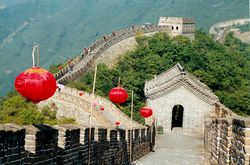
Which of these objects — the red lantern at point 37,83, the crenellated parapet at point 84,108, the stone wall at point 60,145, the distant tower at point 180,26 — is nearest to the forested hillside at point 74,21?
the distant tower at point 180,26

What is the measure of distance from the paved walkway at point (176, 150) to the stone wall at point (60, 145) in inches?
163

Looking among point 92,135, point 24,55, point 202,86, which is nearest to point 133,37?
point 202,86

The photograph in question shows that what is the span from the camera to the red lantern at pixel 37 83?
32.3ft

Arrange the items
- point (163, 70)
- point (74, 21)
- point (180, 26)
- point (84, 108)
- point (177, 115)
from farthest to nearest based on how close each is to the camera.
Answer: point (74, 21), point (180, 26), point (163, 70), point (177, 115), point (84, 108)

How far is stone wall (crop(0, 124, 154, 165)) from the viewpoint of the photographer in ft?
24.2

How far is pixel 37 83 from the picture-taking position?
982 cm

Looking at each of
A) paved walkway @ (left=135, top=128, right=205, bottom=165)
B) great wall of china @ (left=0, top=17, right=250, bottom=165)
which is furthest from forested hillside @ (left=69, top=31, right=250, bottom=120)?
great wall of china @ (left=0, top=17, right=250, bottom=165)

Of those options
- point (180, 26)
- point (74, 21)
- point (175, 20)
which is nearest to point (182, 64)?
point (180, 26)

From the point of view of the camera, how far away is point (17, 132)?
292 inches

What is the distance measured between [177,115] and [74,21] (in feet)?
347

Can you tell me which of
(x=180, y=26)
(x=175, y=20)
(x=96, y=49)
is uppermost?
(x=175, y=20)

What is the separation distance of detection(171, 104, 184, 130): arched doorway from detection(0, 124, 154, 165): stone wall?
17687mm

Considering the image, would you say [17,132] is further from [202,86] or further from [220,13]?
[220,13]

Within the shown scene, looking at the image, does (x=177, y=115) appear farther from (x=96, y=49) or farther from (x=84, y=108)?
(x=96, y=49)
